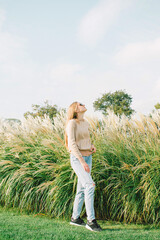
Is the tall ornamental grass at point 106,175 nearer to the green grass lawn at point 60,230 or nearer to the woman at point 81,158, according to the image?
the green grass lawn at point 60,230

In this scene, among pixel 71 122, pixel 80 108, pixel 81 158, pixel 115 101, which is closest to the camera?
pixel 81 158

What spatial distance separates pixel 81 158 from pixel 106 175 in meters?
1.05

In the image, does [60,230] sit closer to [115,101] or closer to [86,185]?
[86,185]

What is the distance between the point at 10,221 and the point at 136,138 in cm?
250

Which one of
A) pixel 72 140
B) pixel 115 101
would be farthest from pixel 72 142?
pixel 115 101

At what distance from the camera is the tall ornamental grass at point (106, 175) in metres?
4.11

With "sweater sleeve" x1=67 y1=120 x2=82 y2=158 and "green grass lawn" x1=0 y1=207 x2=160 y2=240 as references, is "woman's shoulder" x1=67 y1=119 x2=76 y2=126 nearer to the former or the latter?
"sweater sleeve" x1=67 y1=120 x2=82 y2=158

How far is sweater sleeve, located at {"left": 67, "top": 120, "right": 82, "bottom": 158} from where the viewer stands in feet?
11.7

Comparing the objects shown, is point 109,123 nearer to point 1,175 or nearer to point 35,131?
point 35,131

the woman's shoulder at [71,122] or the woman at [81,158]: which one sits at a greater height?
the woman's shoulder at [71,122]

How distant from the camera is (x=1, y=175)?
5.47m

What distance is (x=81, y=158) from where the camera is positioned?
139 inches

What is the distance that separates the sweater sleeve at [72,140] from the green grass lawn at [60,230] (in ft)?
3.27

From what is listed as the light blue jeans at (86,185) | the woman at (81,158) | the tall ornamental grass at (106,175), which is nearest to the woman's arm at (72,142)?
the woman at (81,158)
